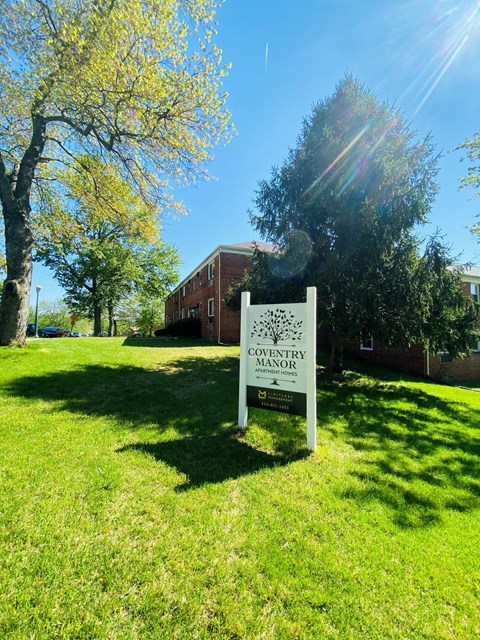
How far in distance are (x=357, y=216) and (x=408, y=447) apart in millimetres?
6048

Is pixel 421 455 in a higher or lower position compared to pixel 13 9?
lower

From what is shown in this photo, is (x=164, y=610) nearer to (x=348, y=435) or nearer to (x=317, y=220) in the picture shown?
(x=348, y=435)

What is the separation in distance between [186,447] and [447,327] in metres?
8.44

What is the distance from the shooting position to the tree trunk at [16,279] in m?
8.72

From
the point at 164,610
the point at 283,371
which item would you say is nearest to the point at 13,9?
the point at 283,371

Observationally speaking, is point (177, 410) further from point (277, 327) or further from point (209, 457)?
point (277, 327)

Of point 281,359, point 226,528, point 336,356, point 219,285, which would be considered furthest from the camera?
point 219,285

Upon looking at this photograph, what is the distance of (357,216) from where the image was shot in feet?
27.4

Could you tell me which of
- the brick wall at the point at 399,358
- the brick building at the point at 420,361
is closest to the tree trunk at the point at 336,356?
the brick building at the point at 420,361

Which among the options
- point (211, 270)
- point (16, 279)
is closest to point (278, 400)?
point (16, 279)

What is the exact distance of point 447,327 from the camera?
29.0ft

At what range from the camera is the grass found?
1796 millimetres

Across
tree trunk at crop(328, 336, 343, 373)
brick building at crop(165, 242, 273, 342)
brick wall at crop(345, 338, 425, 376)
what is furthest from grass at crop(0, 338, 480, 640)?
brick building at crop(165, 242, 273, 342)

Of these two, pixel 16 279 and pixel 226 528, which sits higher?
pixel 16 279
